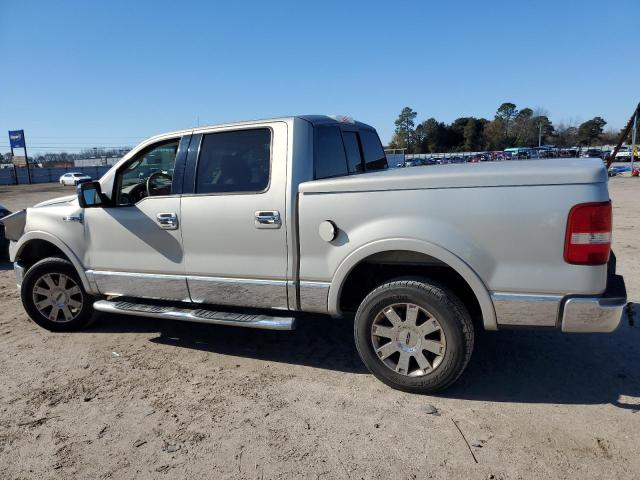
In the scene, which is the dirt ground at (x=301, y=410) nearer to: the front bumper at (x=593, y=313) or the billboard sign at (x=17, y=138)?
the front bumper at (x=593, y=313)

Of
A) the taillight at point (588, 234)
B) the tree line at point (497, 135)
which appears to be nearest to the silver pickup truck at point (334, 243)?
the taillight at point (588, 234)

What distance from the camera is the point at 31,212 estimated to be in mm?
4902

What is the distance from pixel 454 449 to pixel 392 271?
1.38 metres

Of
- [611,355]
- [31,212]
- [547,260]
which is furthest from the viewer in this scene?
[31,212]

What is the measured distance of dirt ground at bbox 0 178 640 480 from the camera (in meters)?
2.71

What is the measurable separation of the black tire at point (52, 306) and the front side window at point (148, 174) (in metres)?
1.00

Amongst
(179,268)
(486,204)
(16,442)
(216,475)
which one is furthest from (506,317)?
(16,442)

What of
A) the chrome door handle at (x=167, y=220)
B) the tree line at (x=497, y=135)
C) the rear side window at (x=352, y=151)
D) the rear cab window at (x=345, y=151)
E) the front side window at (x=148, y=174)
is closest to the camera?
the rear cab window at (x=345, y=151)

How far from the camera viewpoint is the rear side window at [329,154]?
3906 mm

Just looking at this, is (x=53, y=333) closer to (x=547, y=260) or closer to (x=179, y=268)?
(x=179, y=268)

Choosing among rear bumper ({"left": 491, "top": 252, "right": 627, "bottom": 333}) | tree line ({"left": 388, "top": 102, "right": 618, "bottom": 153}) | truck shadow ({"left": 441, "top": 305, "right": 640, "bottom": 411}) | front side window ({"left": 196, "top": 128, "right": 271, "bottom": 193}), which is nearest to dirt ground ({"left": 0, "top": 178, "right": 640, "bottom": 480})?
truck shadow ({"left": 441, "top": 305, "right": 640, "bottom": 411})

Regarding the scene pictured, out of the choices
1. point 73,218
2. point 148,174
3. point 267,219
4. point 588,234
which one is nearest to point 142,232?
point 148,174

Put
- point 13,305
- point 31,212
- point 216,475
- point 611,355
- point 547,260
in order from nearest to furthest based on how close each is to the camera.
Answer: point 216,475 < point 547,260 < point 611,355 < point 31,212 < point 13,305

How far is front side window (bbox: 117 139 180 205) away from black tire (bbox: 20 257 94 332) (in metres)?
1.00
